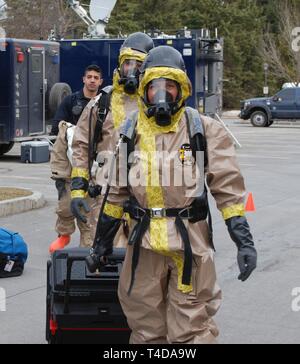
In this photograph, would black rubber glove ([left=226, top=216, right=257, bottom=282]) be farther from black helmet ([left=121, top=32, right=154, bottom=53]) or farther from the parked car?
the parked car

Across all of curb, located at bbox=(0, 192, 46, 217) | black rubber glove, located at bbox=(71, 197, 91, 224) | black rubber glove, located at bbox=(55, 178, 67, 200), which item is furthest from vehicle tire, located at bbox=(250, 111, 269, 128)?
black rubber glove, located at bbox=(71, 197, 91, 224)

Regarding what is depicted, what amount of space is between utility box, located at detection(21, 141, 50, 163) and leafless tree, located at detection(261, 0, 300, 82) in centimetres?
2988

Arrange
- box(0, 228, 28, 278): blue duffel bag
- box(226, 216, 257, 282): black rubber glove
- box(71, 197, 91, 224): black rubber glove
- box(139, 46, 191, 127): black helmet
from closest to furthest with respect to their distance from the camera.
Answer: box(226, 216, 257, 282): black rubber glove → box(139, 46, 191, 127): black helmet → box(71, 197, 91, 224): black rubber glove → box(0, 228, 28, 278): blue duffel bag

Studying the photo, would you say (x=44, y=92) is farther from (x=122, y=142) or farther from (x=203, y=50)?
(x=122, y=142)

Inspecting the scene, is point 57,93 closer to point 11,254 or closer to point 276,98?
point 11,254

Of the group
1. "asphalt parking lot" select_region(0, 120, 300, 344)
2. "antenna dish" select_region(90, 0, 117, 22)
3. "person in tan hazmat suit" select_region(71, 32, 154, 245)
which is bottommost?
"asphalt parking lot" select_region(0, 120, 300, 344)

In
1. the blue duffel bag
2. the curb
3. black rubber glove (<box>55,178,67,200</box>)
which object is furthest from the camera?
the curb

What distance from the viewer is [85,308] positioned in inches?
207

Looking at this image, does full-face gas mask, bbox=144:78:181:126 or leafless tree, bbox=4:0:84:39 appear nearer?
full-face gas mask, bbox=144:78:181:126

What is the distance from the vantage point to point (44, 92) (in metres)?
20.5

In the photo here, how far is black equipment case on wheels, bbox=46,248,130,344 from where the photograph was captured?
515cm

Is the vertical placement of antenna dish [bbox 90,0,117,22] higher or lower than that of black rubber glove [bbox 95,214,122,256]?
higher

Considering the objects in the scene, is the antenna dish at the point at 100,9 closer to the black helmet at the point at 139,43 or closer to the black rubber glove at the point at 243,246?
the black helmet at the point at 139,43

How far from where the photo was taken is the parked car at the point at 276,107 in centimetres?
3547
